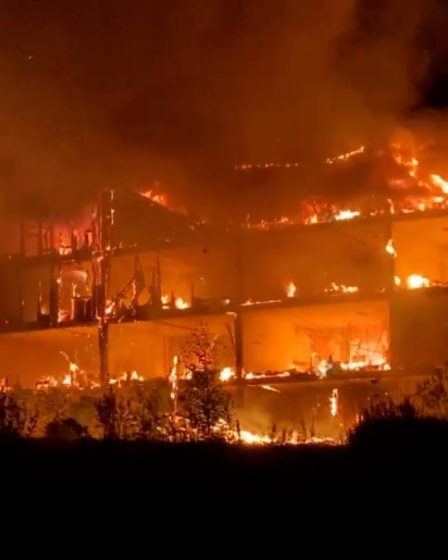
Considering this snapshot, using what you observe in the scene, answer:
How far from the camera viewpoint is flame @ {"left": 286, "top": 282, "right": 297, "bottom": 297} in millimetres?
28688

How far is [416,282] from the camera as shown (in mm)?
27203

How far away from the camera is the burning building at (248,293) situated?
88.0 ft

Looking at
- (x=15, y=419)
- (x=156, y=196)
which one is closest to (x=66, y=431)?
(x=15, y=419)

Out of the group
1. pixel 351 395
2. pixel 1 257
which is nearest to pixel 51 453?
pixel 351 395

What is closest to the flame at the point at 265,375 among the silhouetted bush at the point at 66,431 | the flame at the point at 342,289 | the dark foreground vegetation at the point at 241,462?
the flame at the point at 342,289

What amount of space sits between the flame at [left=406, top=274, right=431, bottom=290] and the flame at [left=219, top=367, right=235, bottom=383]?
5217 mm

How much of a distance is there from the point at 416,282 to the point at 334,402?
389 cm

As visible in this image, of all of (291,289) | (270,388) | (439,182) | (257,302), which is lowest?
(270,388)

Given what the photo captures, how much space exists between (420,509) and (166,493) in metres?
2.86

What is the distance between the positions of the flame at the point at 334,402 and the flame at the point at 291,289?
304 centimetres

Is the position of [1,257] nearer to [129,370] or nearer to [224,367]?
[129,370]

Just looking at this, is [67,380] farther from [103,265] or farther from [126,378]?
[103,265]

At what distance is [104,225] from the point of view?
31.1m

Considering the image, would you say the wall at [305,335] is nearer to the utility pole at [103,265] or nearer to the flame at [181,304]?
the flame at [181,304]
